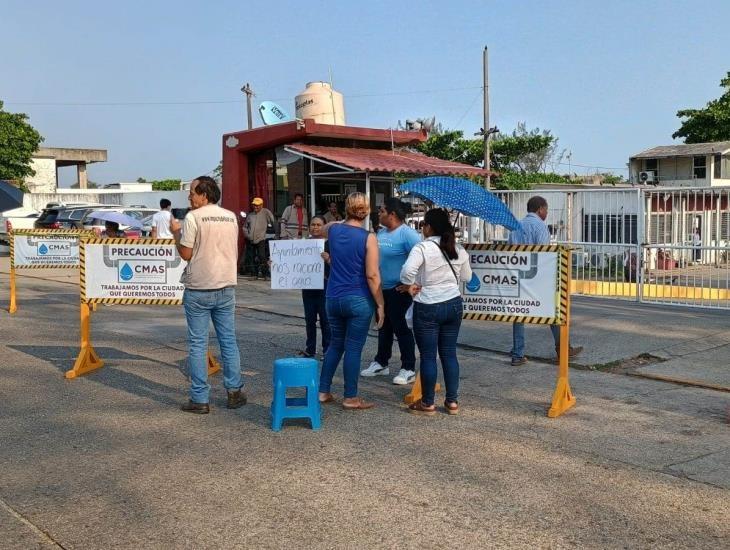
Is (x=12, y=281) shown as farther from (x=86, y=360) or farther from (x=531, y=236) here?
(x=531, y=236)

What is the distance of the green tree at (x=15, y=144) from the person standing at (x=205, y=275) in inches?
1605

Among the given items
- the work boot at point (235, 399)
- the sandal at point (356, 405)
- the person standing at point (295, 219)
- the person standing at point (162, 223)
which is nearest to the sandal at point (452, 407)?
the sandal at point (356, 405)

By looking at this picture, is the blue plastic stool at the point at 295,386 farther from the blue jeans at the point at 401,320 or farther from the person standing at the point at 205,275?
the blue jeans at the point at 401,320

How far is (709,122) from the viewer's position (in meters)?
51.8

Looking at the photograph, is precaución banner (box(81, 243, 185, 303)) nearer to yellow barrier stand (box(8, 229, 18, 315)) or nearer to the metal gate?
yellow barrier stand (box(8, 229, 18, 315))

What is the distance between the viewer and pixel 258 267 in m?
18.2

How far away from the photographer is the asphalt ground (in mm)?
4371

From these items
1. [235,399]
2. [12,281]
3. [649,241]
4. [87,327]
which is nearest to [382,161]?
[649,241]

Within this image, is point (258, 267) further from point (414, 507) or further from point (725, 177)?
point (725, 177)

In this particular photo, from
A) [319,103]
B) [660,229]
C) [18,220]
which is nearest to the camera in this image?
[660,229]

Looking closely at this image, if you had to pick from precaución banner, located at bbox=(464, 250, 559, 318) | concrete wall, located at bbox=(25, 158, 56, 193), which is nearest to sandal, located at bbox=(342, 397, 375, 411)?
precaución banner, located at bbox=(464, 250, 559, 318)

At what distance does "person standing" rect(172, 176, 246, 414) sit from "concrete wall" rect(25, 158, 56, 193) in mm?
49339

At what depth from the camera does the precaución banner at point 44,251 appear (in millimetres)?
13398

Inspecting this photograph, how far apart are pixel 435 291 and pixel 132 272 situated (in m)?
3.56
